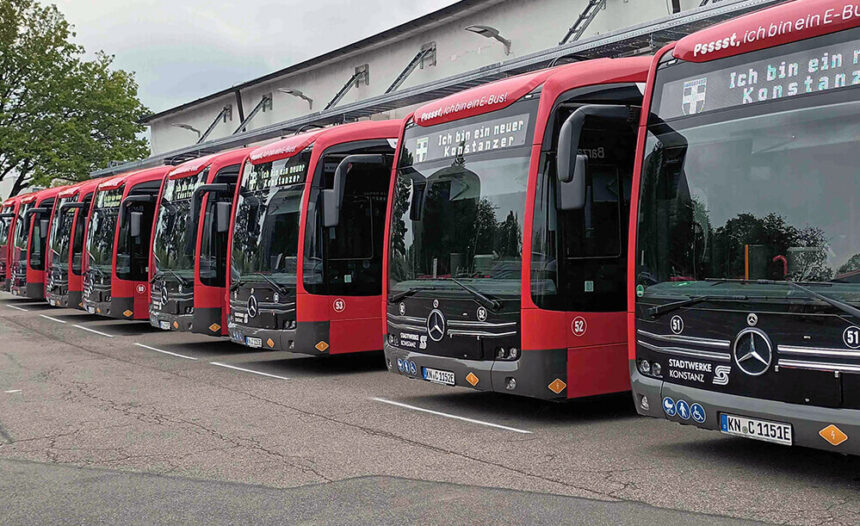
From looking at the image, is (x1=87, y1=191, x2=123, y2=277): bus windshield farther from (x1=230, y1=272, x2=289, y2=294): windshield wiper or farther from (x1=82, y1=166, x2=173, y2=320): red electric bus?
(x1=230, y1=272, x2=289, y2=294): windshield wiper

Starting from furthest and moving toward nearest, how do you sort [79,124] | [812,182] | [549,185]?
[79,124] → [549,185] → [812,182]

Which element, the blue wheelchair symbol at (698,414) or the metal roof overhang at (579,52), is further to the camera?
the metal roof overhang at (579,52)

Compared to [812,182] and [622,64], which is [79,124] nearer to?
[622,64]

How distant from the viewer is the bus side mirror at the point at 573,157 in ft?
26.1

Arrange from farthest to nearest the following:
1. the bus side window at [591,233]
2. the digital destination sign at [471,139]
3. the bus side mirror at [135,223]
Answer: the bus side mirror at [135,223], the digital destination sign at [471,139], the bus side window at [591,233]

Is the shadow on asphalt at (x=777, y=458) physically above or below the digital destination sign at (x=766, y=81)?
below

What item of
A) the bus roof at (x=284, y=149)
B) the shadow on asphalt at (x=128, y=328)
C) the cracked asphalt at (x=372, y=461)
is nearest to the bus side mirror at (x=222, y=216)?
the bus roof at (x=284, y=149)

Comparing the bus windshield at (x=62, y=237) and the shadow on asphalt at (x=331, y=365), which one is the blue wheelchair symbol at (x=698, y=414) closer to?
the shadow on asphalt at (x=331, y=365)

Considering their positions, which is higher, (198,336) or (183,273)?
(183,273)

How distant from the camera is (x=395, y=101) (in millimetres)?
15789

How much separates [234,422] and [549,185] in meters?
3.70

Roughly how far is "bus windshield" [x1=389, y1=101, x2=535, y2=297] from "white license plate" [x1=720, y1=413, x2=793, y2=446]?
2.58 metres

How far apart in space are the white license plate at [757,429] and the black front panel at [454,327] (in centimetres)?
244

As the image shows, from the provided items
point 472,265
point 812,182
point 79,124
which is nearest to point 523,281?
point 472,265
